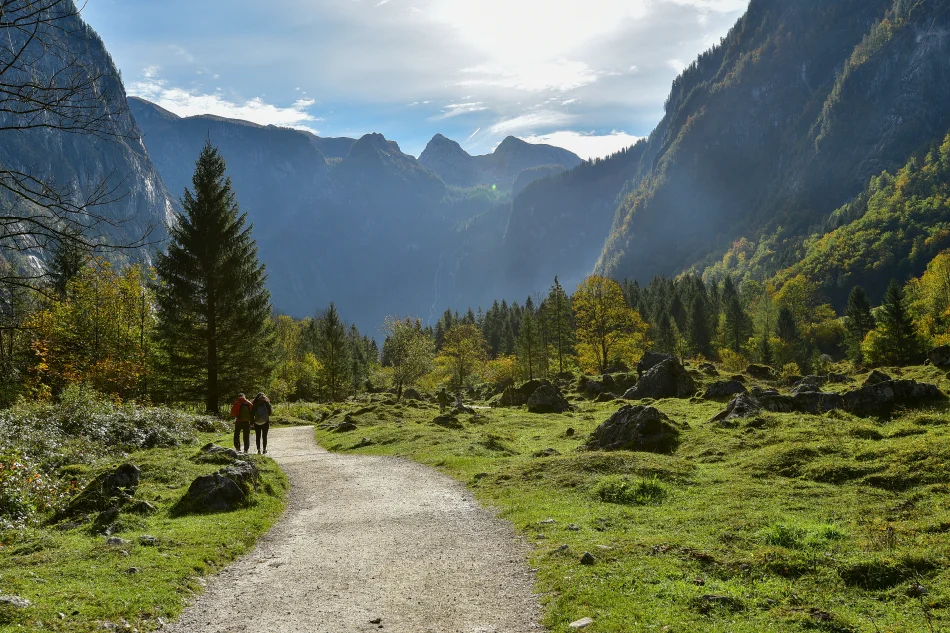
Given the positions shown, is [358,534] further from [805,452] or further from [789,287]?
[789,287]

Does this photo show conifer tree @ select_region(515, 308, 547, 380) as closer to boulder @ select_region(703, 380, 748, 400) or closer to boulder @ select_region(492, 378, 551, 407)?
boulder @ select_region(492, 378, 551, 407)

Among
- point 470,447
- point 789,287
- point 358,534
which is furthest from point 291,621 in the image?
point 789,287

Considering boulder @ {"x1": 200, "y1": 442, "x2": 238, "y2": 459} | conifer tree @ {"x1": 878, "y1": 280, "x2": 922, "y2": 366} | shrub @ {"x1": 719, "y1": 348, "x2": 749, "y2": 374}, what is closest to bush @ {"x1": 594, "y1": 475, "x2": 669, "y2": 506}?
boulder @ {"x1": 200, "y1": 442, "x2": 238, "y2": 459}

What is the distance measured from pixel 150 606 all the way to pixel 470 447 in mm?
17394

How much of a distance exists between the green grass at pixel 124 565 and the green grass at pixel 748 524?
6.43 metres

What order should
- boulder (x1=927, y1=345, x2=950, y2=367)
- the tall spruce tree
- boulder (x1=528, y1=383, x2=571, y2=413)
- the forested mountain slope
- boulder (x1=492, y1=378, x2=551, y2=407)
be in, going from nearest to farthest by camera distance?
boulder (x1=927, y1=345, x2=950, y2=367)
the tall spruce tree
boulder (x1=528, y1=383, x2=571, y2=413)
boulder (x1=492, y1=378, x2=551, y2=407)
the forested mountain slope

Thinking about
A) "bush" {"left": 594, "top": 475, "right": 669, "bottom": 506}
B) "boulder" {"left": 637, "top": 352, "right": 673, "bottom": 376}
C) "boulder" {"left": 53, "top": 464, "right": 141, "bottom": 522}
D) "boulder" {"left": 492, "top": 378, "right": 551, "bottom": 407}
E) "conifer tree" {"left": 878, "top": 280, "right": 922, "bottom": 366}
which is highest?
"conifer tree" {"left": 878, "top": 280, "right": 922, "bottom": 366}

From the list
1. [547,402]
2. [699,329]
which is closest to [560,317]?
[547,402]

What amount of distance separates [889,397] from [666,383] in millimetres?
20999

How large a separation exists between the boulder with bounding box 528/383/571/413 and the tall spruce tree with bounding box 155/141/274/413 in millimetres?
21978

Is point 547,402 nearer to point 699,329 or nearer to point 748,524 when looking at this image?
point 748,524

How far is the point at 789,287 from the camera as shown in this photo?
132625mm

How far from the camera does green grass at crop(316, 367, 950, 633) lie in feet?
25.1

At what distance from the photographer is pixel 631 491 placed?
14.9 meters
